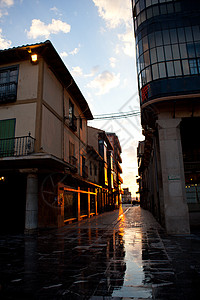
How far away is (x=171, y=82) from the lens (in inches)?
413

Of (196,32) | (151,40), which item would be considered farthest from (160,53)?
(196,32)

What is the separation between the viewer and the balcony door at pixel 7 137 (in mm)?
11703

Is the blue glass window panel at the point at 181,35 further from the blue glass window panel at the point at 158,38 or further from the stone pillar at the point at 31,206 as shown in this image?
the stone pillar at the point at 31,206

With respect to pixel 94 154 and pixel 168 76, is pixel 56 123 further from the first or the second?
pixel 94 154

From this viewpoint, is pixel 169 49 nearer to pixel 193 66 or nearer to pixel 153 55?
pixel 153 55

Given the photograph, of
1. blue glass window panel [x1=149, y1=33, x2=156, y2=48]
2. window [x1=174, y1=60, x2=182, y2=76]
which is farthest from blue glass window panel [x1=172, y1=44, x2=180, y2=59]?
blue glass window panel [x1=149, y1=33, x2=156, y2=48]

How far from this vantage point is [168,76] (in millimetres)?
10695

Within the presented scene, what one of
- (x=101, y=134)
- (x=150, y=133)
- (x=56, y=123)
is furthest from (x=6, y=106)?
(x=101, y=134)

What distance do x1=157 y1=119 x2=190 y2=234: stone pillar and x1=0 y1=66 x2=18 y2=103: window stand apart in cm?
867

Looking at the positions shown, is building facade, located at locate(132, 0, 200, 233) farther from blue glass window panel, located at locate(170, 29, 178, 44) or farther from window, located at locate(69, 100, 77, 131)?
window, located at locate(69, 100, 77, 131)

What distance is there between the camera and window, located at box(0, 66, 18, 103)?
12.4 meters

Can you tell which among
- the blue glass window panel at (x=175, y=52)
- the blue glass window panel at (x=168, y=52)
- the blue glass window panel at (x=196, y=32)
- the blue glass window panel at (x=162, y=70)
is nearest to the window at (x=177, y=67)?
the blue glass window panel at (x=175, y=52)

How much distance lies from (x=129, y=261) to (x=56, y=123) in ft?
34.0

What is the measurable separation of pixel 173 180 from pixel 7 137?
935cm
